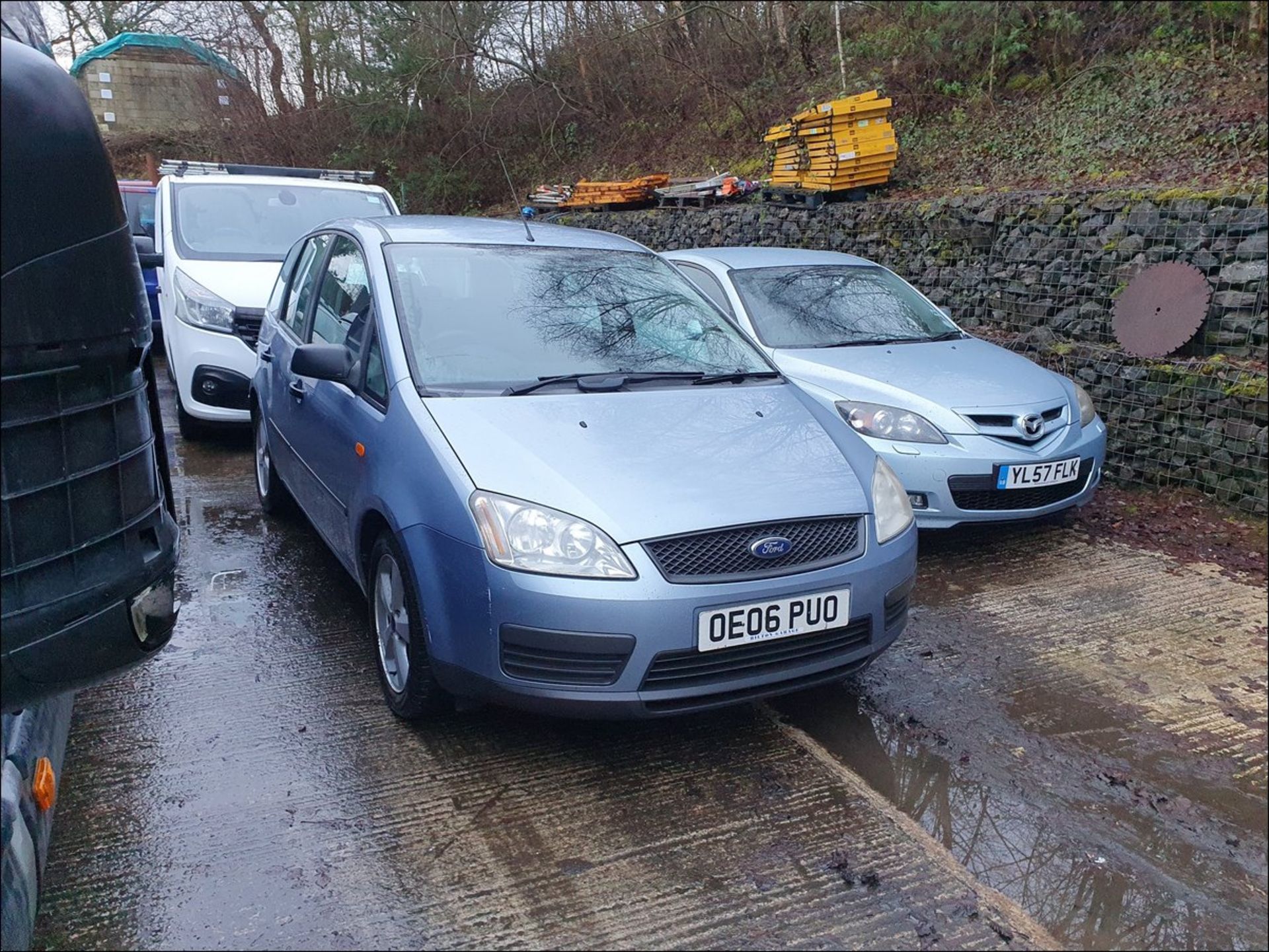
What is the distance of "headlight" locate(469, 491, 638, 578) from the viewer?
9.25ft

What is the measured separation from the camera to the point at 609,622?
2785mm

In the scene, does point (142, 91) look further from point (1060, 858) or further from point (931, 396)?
point (1060, 858)

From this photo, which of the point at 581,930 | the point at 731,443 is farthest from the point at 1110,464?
the point at 581,930

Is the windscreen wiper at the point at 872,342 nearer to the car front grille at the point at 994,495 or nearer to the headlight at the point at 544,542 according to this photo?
the car front grille at the point at 994,495

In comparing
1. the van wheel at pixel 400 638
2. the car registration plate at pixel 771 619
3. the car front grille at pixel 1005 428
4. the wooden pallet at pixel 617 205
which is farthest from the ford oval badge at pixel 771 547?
the wooden pallet at pixel 617 205

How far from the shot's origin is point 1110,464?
6.42 metres

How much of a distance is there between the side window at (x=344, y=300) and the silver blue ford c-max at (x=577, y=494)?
0.9 inches

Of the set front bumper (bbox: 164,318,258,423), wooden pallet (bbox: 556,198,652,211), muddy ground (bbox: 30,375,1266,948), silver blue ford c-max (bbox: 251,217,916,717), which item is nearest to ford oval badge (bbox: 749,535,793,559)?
silver blue ford c-max (bbox: 251,217,916,717)

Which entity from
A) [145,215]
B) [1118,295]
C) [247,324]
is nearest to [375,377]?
[247,324]

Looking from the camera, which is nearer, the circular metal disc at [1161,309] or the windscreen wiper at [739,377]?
the windscreen wiper at [739,377]

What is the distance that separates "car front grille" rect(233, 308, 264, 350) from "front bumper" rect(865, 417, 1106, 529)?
430 centimetres

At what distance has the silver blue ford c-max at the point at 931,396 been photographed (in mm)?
4961

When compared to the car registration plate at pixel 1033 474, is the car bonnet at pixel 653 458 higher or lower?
higher

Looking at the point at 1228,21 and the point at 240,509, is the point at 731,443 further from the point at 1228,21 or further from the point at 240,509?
the point at 1228,21
